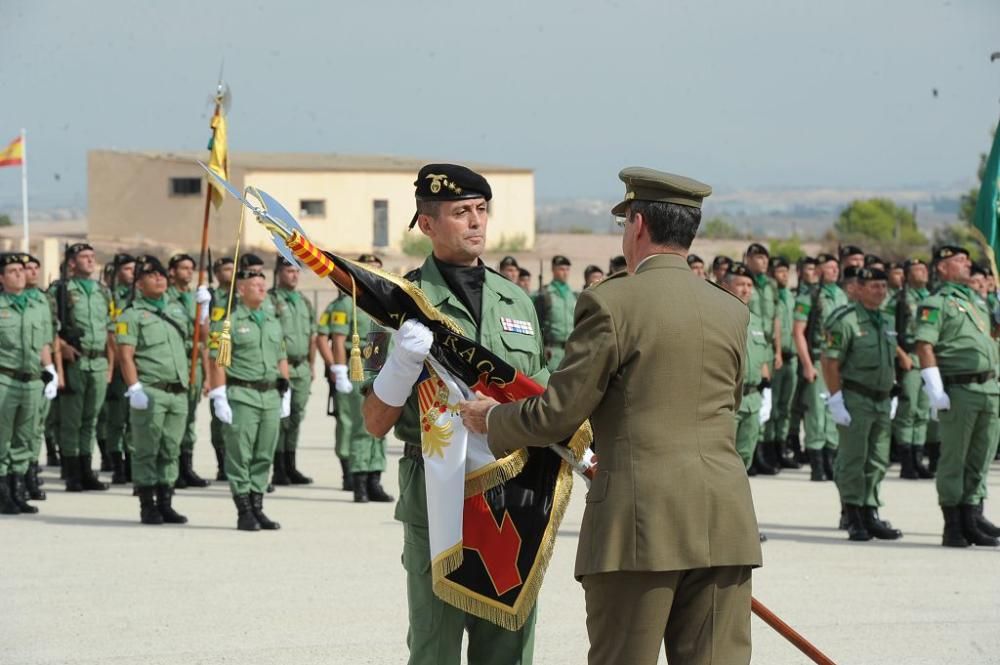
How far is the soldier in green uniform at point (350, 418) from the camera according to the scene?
40.3 ft

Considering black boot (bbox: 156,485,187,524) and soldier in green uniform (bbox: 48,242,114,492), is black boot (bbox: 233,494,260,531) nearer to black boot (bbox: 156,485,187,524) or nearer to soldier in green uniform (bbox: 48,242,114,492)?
black boot (bbox: 156,485,187,524)

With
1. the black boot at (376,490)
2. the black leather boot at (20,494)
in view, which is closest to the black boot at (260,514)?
the black boot at (376,490)

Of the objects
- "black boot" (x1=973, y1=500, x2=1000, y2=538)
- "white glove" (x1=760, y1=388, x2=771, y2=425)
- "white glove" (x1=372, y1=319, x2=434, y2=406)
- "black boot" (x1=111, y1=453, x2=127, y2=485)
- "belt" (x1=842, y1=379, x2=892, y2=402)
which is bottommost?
"black boot" (x1=111, y1=453, x2=127, y2=485)

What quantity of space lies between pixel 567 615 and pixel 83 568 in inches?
130

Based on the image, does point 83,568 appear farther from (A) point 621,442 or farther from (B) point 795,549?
(A) point 621,442

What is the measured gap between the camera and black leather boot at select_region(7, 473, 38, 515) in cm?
1170

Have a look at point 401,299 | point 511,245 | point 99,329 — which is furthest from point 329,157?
point 401,299

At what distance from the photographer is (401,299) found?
484 centimetres

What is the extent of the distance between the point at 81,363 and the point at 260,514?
3.41 m

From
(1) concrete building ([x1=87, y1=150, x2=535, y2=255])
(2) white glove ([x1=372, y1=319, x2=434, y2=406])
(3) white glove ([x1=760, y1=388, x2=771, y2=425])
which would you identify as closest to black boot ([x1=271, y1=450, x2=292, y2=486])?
(3) white glove ([x1=760, y1=388, x2=771, y2=425])

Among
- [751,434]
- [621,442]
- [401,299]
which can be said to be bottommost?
[751,434]

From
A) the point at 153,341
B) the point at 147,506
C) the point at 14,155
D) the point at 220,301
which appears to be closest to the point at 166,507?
the point at 147,506

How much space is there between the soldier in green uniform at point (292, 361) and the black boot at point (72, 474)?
1719mm

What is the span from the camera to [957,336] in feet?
33.6
